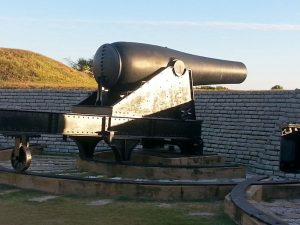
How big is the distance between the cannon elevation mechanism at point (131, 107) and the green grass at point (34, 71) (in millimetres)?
18113

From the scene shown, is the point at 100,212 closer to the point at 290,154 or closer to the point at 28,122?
the point at 28,122

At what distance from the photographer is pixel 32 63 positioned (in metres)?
31.7

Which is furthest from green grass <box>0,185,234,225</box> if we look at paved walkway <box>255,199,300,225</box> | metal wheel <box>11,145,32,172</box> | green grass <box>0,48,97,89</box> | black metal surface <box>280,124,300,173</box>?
green grass <box>0,48,97,89</box>

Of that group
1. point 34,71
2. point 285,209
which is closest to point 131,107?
point 285,209

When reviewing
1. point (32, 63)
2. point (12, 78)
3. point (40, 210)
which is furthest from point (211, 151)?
point (32, 63)

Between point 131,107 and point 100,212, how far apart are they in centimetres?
321

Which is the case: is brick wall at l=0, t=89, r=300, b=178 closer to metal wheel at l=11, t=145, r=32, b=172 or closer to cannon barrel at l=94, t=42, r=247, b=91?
cannon barrel at l=94, t=42, r=247, b=91

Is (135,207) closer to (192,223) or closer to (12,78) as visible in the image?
(192,223)

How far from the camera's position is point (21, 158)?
7.97 meters

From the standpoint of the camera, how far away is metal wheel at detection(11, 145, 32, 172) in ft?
25.7

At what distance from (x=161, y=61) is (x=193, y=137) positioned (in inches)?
64.4

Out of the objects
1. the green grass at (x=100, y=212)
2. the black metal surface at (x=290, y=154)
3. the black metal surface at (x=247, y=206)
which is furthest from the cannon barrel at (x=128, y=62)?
the black metal surface at (x=290, y=154)

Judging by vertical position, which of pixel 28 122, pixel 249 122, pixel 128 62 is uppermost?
pixel 128 62

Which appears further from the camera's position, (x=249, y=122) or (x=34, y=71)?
(x=34, y=71)
